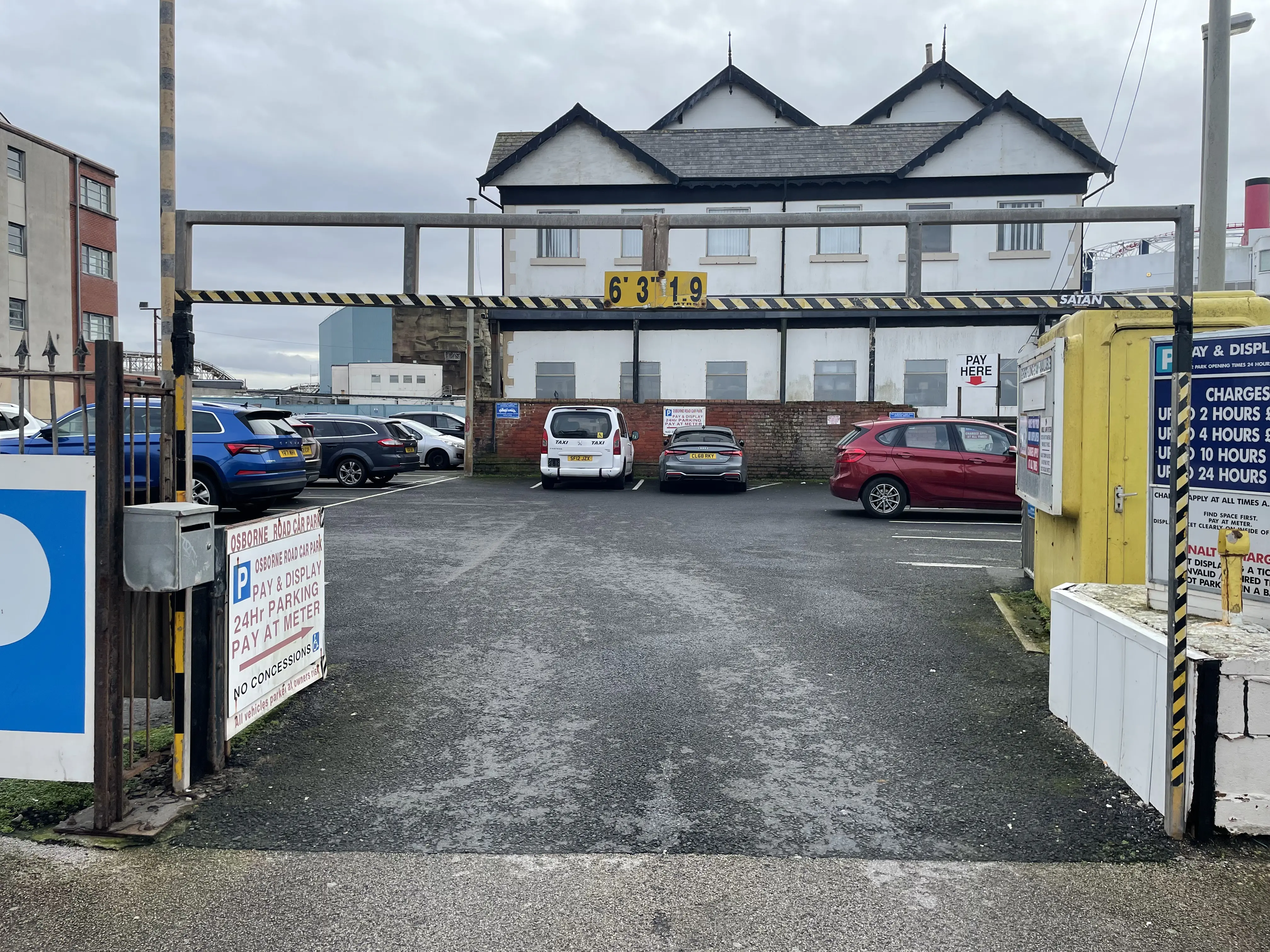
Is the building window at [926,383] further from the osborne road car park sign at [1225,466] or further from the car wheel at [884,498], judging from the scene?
the osborne road car park sign at [1225,466]

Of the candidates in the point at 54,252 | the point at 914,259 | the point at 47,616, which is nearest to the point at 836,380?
the point at 914,259

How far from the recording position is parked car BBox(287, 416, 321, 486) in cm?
1593

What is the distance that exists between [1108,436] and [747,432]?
1911 centimetres

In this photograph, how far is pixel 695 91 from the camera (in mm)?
33438

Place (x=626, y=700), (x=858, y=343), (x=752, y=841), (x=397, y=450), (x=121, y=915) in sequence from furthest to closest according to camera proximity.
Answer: (x=858, y=343), (x=397, y=450), (x=626, y=700), (x=752, y=841), (x=121, y=915)

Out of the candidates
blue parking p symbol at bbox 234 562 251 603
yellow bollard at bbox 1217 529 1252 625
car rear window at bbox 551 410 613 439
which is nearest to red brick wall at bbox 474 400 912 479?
A: car rear window at bbox 551 410 613 439

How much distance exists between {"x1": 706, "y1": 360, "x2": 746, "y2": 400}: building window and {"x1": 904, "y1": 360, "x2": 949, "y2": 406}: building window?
Result: 4.64 meters

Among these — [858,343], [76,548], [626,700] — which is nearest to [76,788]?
[76,548]

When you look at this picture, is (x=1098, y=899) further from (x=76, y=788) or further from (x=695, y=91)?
(x=695, y=91)

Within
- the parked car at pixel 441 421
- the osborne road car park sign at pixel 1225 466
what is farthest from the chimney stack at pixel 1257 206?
the osborne road car park sign at pixel 1225 466

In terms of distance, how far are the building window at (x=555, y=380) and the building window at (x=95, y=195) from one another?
26.5 m

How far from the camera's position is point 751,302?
291 inches

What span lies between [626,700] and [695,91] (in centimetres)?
3122

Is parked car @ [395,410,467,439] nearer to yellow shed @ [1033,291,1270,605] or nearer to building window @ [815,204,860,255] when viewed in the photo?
building window @ [815,204,860,255]
